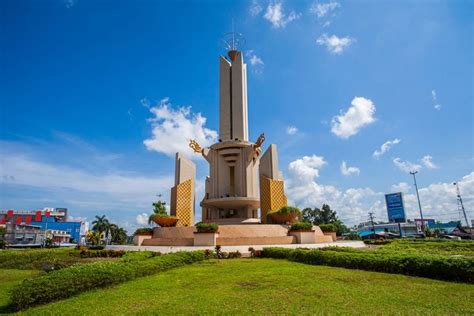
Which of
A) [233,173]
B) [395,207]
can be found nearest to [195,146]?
[233,173]

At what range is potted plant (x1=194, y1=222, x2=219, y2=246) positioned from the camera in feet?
60.7

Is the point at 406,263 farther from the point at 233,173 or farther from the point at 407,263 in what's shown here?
the point at 233,173

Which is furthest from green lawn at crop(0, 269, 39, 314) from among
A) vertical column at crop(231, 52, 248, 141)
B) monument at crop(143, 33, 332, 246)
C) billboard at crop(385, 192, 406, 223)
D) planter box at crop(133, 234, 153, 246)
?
billboard at crop(385, 192, 406, 223)

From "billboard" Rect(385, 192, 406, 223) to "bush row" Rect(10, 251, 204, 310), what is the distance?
48492 mm

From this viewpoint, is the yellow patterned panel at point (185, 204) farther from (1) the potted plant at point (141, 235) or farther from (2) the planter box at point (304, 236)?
(2) the planter box at point (304, 236)

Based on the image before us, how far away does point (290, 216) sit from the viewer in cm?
2412

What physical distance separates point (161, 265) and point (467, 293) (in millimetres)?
8923

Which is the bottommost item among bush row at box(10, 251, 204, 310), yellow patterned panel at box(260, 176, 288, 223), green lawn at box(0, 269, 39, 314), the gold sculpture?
green lawn at box(0, 269, 39, 314)

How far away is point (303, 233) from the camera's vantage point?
20.1 metres

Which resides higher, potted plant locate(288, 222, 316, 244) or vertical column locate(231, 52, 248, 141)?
vertical column locate(231, 52, 248, 141)

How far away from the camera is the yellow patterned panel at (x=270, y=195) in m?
27.1

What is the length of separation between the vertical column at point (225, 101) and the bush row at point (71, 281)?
2257cm

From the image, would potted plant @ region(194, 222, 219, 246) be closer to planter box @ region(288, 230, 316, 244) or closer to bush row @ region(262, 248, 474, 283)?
planter box @ region(288, 230, 316, 244)

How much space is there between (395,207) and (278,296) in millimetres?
49933
